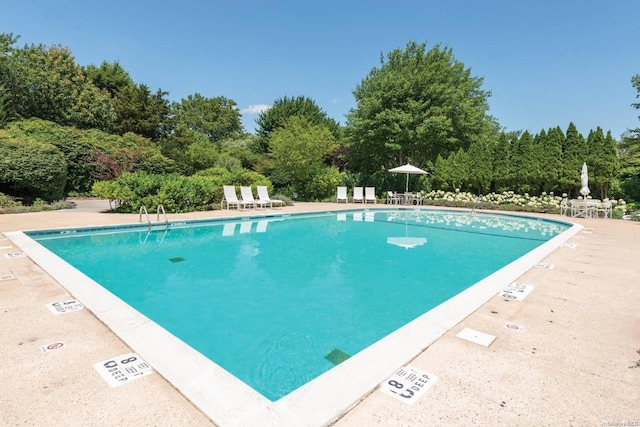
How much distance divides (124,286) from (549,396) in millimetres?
4968

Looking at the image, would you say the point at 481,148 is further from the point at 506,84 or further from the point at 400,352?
the point at 400,352

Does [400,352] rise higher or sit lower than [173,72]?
lower

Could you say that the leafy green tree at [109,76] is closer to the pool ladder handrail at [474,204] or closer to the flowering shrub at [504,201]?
the flowering shrub at [504,201]

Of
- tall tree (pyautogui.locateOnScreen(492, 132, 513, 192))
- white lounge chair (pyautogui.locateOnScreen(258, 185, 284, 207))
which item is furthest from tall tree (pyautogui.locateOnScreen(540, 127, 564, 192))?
white lounge chair (pyautogui.locateOnScreen(258, 185, 284, 207))

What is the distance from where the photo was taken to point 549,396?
6.32 feet

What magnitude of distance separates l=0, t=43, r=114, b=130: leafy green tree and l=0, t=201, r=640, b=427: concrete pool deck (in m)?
23.6

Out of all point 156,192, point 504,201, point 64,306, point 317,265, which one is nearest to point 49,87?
point 156,192

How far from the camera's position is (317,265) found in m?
6.20

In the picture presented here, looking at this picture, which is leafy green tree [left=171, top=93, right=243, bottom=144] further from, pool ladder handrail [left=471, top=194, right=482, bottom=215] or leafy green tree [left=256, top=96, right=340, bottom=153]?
pool ladder handrail [left=471, top=194, right=482, bottom=215]

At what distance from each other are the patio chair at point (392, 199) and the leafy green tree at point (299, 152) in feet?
12.9

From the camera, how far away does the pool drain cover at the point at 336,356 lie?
9.58 feet

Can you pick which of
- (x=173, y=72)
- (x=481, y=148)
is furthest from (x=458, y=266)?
(x=173, y=72)

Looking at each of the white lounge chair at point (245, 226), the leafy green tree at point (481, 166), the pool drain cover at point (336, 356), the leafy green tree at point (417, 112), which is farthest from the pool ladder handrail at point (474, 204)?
the pool drain cover at point (336, 356)

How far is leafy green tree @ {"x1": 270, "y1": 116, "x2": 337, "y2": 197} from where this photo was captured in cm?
1802
